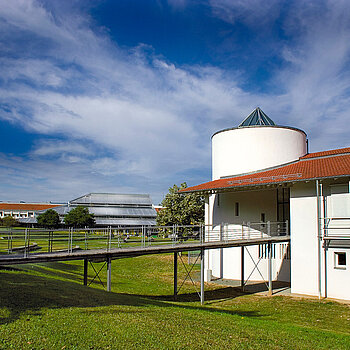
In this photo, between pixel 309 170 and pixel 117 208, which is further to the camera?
pixel 117 208

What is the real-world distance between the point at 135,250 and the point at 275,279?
445 inches

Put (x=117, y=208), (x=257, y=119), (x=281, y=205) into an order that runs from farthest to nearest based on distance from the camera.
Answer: (x=117, y=208) < (x=257, y=119) < (x=281, y=205)

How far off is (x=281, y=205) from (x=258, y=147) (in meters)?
4.07

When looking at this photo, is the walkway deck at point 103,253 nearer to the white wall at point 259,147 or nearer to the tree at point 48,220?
the white wall at point 259,147

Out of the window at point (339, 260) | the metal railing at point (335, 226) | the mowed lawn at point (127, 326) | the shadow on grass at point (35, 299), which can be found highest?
the metal railing at point (335, 226)

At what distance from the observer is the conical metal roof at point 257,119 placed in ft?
87.4

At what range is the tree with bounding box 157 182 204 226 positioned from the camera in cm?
3831

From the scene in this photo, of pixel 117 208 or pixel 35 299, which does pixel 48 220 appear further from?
pixel 35 299

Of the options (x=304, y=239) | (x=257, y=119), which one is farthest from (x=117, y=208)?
(x=304, y=239)

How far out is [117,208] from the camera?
72.0 m

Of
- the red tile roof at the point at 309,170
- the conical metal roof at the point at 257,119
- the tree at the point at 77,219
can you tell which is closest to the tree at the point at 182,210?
the conical metal roof at the point at 257,119

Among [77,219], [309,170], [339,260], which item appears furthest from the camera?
[77,219]

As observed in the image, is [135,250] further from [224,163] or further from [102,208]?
[102,208]

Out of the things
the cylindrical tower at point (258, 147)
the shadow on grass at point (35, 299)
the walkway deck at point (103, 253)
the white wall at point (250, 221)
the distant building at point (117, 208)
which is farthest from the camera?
the distant building at point (117, 208)
